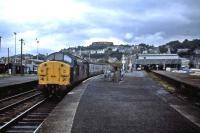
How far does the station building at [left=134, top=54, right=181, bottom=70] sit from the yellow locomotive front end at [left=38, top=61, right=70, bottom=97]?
13970 cm

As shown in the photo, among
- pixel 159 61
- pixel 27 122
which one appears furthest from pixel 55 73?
pixel 159 61

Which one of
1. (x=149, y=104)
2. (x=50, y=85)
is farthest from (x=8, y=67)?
(x=149, y=104)

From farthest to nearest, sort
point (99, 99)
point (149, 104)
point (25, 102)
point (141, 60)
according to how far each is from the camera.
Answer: point (141, 60), point (25, 102), point (99, 99), point (149, 104)

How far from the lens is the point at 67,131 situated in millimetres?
13406

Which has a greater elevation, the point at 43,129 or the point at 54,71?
the point at 54,71

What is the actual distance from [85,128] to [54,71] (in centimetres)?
1284

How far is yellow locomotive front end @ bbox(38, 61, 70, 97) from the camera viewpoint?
26.2 meters

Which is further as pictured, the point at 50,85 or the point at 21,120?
the point at 50,85

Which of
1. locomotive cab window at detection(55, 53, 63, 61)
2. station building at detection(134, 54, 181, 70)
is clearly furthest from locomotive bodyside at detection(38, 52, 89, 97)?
station building at detection(134, 54, 181, 70)

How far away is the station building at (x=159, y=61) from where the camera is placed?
6651 inches

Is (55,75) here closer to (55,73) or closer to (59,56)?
(55,73)

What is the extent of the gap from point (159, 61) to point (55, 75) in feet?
490

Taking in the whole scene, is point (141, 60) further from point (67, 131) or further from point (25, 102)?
point (67, 131)

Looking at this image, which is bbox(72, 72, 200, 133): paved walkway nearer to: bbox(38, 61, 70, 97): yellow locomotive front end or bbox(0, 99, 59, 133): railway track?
bbox(0, 99, 59, 133): railway track
